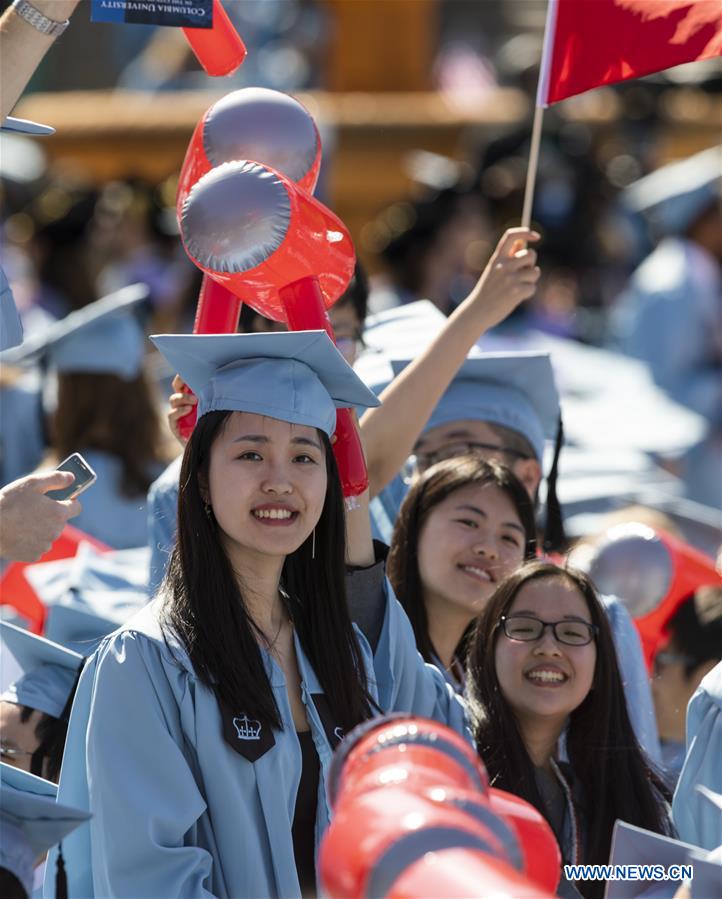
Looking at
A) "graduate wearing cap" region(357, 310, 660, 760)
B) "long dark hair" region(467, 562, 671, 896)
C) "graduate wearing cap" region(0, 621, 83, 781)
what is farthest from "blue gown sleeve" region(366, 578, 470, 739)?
"graduate wearing cap" region(357, 310, 660, 760)

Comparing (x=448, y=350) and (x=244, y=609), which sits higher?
(x=448, y=350)

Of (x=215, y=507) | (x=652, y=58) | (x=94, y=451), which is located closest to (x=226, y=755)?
(x=215, y=507)

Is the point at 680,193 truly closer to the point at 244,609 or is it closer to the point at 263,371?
the point at 263,371

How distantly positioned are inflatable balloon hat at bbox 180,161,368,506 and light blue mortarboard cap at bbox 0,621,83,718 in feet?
2.29

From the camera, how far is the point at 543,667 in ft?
11.9

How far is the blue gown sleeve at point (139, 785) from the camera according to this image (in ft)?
9.39

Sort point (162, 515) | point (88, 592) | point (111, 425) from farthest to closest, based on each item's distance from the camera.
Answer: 1. point (111, 425)
2. point (88, 592)
3. point (162, 515)

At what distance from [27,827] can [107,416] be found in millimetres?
3336

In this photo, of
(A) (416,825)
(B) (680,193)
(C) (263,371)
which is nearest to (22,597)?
(C) (263,371)

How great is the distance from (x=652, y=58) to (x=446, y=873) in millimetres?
2393

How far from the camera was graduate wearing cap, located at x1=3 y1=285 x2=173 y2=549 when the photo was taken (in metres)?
5.82

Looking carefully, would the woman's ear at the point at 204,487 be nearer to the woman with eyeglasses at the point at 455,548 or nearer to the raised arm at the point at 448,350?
the raised arm at the point at 448,350

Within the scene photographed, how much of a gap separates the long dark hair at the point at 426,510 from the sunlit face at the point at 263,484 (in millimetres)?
994

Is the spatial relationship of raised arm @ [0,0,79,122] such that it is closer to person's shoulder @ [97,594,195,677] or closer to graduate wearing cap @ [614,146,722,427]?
person's shoulder @ [97,594,195,677]
